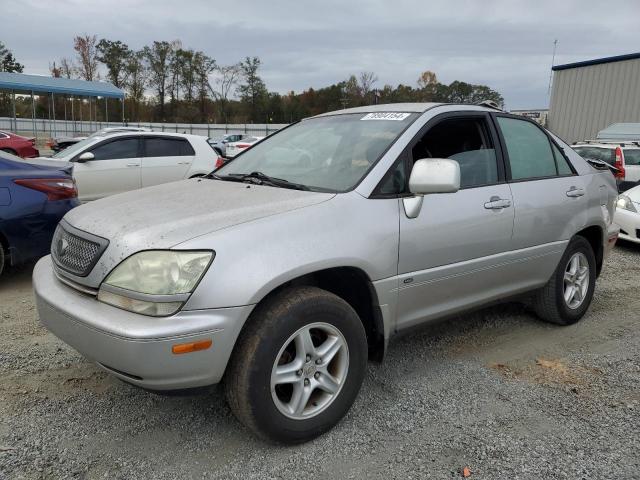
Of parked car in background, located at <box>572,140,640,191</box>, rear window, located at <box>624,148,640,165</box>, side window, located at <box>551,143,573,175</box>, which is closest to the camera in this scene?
side window, located at <box>551,143,573,175</box>

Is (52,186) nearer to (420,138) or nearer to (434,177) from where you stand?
(420,138)

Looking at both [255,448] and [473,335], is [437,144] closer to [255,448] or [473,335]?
[473,335]

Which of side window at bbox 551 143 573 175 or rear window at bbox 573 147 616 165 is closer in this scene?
side window at bbox 551 143 573 175

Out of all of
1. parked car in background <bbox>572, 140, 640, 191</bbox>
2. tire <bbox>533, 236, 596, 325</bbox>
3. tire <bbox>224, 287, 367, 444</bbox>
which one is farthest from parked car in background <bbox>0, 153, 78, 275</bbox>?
parked car in background <bbox>572, 140, 640, 191</bbox>

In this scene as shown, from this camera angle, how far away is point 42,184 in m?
4.84

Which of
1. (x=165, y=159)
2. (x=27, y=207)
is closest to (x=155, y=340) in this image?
(x=27, y=207)

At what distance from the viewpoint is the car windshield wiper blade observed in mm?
2986

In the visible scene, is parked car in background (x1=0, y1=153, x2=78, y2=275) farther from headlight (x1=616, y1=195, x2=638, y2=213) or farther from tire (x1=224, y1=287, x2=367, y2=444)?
headlight (x1=616, y1=195, x2=638, y2=213)

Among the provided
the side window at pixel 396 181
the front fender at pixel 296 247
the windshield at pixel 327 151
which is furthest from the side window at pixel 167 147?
the front fender at pixel 296 247

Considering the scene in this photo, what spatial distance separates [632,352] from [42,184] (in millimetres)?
5126

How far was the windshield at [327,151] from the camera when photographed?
9.87 feet

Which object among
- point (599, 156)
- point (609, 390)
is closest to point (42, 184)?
point (609, 390)

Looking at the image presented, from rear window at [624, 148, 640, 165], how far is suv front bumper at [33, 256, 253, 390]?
1359 centimetres

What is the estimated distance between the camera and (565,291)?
4223 millimetres
